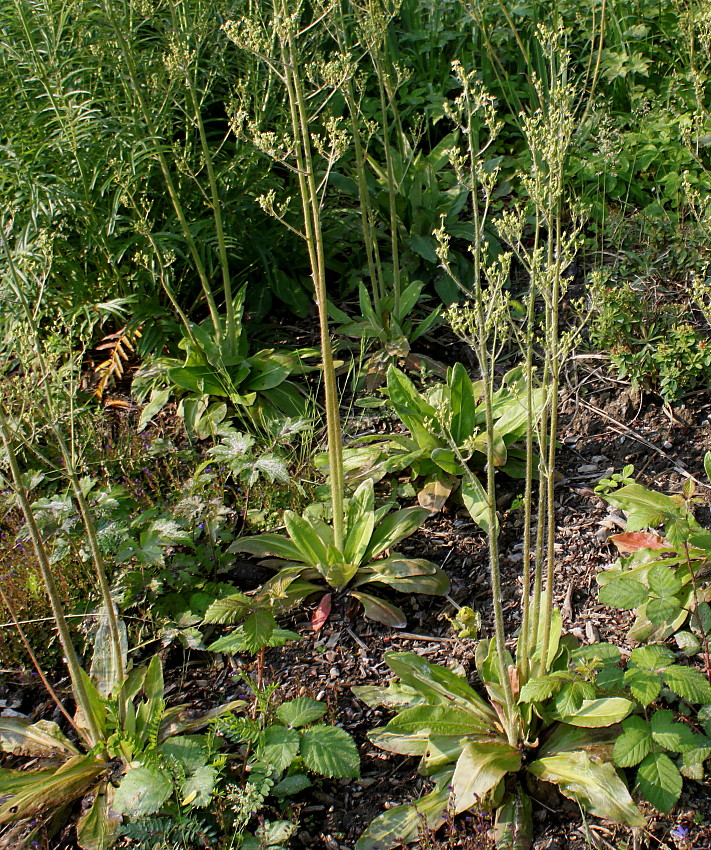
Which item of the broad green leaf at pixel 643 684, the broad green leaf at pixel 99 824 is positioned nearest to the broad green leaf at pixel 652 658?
the broad green leaf at pixel 643 684

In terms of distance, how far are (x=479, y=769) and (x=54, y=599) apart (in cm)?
131

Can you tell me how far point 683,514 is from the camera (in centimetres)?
276

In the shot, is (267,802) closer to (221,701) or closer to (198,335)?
(221,701)

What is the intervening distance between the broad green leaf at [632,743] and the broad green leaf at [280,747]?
0.90 metres

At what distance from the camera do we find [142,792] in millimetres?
2166

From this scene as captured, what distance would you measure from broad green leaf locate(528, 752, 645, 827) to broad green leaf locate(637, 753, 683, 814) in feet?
0.18

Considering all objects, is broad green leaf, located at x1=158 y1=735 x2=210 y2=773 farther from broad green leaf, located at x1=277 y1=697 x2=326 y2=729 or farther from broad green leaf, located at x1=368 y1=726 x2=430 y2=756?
broad green leaf, located at x1=368 y1=726 x2=430 y2=756

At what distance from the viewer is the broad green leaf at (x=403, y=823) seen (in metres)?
2.20

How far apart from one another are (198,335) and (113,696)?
203cm

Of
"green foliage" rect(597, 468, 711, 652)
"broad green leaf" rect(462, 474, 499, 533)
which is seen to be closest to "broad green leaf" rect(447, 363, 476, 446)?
"broad green leaf" rect(462, 474, 499, 533)

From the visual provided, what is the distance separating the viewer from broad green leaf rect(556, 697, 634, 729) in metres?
2.19

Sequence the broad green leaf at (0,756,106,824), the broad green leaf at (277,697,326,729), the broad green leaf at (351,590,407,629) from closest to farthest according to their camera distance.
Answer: the broad green leaf at (0,756,106,824) → the broad green leaf at (277,697,326,729) → the broad green leaf at (351,590,407,629)

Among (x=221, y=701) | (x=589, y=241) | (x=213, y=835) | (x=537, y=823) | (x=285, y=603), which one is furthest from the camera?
(x=589, y=241)

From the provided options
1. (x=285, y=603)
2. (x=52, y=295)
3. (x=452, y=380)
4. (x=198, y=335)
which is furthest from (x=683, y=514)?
(x=52, y=295)
